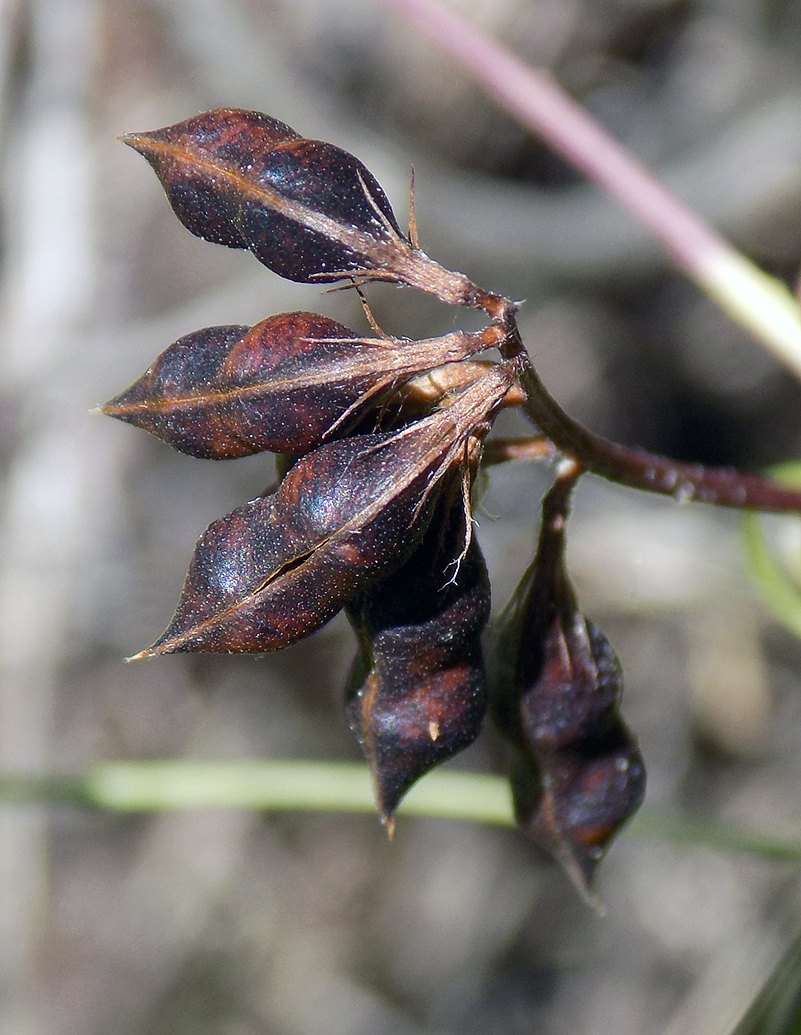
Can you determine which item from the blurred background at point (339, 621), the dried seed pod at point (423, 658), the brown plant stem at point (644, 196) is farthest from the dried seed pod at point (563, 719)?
the blurred background at point (339, 621)

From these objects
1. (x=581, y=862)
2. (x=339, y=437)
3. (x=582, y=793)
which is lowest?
(x=581, y=862)

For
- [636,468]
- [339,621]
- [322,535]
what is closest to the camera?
[322,535]

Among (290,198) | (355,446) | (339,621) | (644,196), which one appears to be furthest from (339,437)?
(339,621)

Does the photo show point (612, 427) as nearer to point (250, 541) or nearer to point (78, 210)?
point (78, 210)

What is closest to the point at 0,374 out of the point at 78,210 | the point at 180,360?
the point at 78,210

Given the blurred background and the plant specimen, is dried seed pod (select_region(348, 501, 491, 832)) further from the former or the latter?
the blurred background

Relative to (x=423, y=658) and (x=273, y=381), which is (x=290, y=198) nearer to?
(x=273, y=381)

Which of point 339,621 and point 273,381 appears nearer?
point 273,381

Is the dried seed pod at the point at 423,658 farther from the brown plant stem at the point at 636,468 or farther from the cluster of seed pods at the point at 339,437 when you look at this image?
the brown plant stem at the point at 636,468
